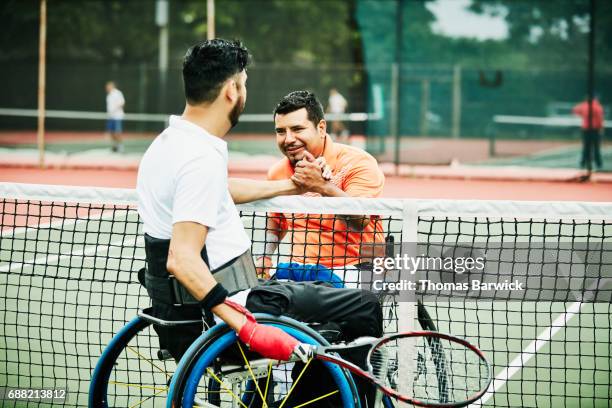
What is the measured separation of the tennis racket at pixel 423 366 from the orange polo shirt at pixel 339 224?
65 cm

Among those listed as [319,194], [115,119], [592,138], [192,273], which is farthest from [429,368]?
[115,119]

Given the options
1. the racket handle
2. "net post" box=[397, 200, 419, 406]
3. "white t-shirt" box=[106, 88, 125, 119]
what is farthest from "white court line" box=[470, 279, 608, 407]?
"white t-shirt" box=[106, 88, 125, 119]

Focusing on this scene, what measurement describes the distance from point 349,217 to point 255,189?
0.52 meters

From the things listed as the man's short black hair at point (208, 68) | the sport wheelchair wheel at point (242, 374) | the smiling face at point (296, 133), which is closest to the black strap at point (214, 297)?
the sport wheelchair wheel at point (242, 374)

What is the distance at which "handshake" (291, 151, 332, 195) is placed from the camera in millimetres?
3971

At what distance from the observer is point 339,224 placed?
4566mm

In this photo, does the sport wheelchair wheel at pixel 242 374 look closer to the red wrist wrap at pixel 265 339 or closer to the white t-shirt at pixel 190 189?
the red wrist wrap at pixel 265 339

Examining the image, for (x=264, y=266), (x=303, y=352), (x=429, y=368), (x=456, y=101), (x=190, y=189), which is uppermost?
(x=456, y=101)

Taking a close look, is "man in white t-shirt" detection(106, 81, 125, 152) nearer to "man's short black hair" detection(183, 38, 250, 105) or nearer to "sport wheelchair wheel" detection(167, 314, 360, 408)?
"sport wheelchair wheel" detection(167, 314, 360, 408)

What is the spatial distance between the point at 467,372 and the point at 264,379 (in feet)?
2.64

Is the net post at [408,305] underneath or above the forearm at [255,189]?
underneath

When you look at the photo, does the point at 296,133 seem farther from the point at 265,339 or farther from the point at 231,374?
the point at 265,339

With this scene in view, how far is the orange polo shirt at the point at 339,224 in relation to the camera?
441 centimetres

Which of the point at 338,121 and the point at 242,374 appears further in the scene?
the point at 338,121
